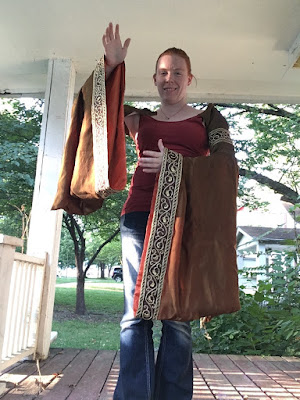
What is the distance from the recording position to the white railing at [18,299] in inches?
69.5

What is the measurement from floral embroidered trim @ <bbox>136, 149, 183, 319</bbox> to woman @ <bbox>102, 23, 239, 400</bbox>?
5cm

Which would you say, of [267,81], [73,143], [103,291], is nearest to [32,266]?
[73,143]

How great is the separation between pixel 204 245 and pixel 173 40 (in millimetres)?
1820

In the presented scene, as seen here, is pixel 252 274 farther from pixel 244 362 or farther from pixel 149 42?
pixel 149 42

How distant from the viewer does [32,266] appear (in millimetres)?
2432

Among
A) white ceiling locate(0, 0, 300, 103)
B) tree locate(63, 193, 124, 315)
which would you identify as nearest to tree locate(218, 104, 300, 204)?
tree locate(63, 193, 124, 315)

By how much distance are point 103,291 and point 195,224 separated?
10.3 metres

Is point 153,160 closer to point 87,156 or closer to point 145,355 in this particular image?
point 87,156

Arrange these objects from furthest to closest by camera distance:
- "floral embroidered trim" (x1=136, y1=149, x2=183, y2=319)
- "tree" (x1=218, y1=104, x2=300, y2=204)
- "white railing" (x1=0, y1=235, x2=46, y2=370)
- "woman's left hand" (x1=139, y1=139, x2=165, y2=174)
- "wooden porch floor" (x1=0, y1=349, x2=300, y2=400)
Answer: "tree" (x1=218, y1=104, x2=300, y2=204) → "wooden porch floor" (x1=0, y1=349, x2=300, y2=400) → "white railing" (x1=0, y1=235, x2=46, y2=370) → "woman's left hand" (x1=139, y1=139, x2=165, y2=174) → "floral embroidered trim" (x1=136, y1=149, x2=183, y2=319)

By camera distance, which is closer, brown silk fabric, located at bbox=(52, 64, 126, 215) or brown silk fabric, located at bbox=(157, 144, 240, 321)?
brown silk fabric, located at bbox=(157, 144, 240, 321)

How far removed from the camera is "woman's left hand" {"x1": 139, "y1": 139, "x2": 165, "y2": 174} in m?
1.26

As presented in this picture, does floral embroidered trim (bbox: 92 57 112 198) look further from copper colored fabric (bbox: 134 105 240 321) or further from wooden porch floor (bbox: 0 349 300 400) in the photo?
wooden porch floor (bbox: 0 349 300 400)

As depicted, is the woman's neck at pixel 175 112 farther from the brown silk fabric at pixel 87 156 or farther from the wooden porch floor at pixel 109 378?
the wooden porch floor at pixel 109 378

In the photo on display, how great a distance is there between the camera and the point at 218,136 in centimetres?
138
